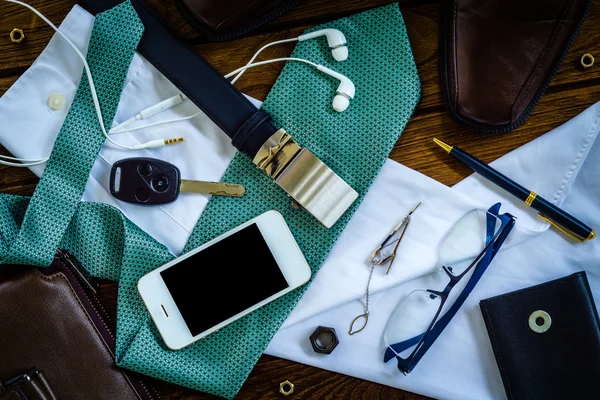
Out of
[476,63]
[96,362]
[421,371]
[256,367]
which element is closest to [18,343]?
[96,362]

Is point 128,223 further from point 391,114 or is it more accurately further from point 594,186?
point 594,186

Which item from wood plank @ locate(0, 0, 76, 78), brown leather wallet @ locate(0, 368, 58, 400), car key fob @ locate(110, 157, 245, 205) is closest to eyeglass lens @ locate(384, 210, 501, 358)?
car key fob @ locate(110, 157, 245, 205)

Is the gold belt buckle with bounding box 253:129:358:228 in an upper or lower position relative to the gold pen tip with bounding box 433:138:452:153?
lower

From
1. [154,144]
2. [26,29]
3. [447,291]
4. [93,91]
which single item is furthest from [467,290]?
[26,29]

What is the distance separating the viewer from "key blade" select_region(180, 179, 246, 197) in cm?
89

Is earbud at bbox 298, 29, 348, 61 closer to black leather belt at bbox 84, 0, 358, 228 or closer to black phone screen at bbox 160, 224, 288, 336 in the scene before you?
black leather belt at bbox 84, 0, 358, 228

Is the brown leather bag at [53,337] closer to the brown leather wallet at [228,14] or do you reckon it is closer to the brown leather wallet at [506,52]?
the brown leather wallet at [228,14]

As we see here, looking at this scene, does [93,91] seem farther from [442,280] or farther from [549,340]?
[549,340]

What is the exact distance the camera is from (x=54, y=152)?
88 centimetres

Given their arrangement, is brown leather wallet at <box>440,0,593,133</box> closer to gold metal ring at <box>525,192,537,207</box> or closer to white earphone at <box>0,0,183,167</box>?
gold metal ring at <box>525,192,537,207</box>

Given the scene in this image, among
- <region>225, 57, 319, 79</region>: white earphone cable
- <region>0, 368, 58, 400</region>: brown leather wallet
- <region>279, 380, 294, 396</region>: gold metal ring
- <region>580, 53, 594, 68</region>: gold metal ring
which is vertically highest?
<region>580, 53, 594, 68</region>: gold metal ring

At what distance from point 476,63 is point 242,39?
356 millimetres

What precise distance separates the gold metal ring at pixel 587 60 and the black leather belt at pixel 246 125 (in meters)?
0.40

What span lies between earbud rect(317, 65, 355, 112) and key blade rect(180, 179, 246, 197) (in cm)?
19
